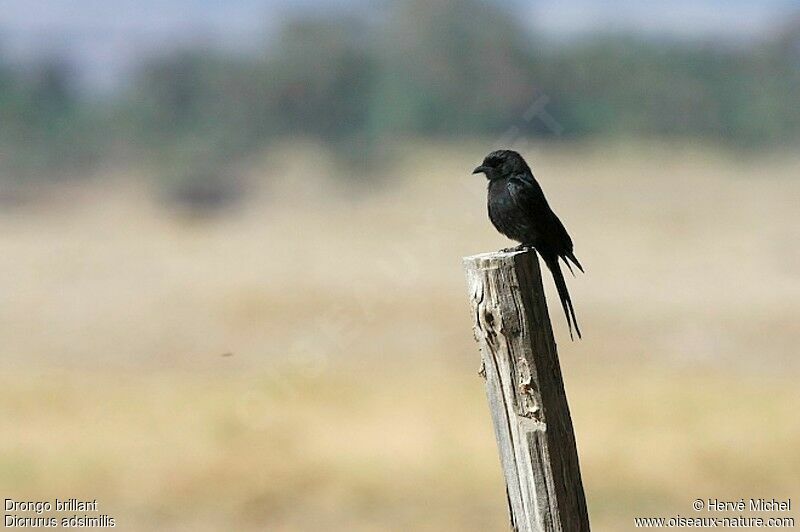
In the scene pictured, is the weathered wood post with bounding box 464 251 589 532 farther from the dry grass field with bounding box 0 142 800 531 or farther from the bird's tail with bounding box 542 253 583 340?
the dry grass field with bounding box 0 142 800 531

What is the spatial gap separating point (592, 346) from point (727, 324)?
302 centimetres

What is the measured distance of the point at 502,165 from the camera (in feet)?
20.2

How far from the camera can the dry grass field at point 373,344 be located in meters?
13.7

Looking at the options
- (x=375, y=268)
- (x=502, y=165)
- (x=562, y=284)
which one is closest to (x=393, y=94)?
(x=375, y=268)

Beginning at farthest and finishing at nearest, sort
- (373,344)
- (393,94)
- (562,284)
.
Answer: (393,94) < (373,344) < (562,284)

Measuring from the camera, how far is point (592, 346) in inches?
936

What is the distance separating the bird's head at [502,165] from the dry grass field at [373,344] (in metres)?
0.16

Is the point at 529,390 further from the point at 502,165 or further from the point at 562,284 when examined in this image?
the point at 502,165

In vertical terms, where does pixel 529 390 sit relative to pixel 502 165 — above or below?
below

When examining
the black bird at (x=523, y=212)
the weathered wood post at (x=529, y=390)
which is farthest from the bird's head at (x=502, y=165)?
the weathered wood post at (x=529, y=390)

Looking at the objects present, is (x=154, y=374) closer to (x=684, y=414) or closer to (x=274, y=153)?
(x=684, y=414)

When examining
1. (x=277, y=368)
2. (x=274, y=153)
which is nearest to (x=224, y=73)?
(x=274, y=153)

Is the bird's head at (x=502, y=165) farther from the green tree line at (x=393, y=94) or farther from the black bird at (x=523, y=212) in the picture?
the green tree line at (x=393, y=94)

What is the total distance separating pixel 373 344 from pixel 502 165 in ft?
61.7
